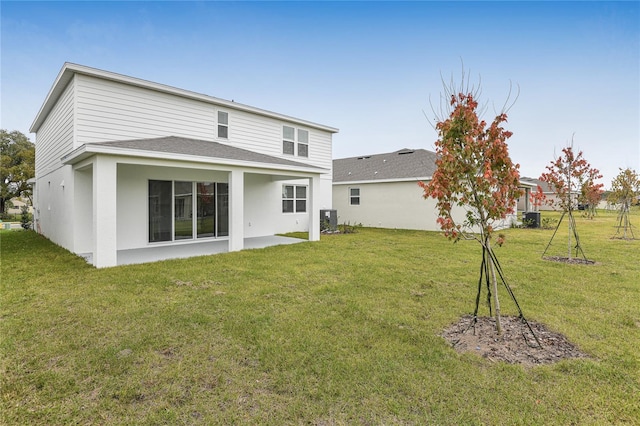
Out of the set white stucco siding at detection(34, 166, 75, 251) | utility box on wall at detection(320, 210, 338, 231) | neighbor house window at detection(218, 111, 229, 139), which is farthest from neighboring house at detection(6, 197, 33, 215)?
utility box on wall at detection(320, 210, 338, 231)

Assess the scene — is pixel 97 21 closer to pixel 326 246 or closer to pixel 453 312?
pixel 326 246

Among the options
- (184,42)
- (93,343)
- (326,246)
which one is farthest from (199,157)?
(184,42)

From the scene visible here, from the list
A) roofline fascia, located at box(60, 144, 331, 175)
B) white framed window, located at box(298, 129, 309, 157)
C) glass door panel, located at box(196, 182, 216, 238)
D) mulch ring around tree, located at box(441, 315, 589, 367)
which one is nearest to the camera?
mulch ring around tree, located at box(441, 315, 589, 367)

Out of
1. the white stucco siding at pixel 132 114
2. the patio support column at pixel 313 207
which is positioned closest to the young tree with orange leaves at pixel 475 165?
the patio support column at pixel 313 207

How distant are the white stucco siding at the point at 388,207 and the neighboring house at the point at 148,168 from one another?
708 centimetres

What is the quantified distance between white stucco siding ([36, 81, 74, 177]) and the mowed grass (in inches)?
179

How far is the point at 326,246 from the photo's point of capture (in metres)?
10.7

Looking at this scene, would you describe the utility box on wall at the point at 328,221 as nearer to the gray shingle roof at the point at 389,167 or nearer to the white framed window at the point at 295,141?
the white framed window at the point at 295,141

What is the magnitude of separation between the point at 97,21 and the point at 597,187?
1814 cm

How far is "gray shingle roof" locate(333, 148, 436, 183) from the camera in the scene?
17312 millimetres

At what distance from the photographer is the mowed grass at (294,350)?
250cm

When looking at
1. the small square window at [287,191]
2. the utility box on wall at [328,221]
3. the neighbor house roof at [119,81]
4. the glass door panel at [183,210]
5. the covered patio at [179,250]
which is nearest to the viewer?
the covered patio at [179,250]

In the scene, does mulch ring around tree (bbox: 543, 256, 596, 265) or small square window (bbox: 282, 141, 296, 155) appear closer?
mulch ring around tree (bbox: 543, 256, 596, 265)

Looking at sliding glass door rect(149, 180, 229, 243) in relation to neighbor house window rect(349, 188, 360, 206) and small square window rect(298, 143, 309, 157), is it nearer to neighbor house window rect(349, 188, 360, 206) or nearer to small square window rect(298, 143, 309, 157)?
small square window rect(298, 143, 309, 157)
